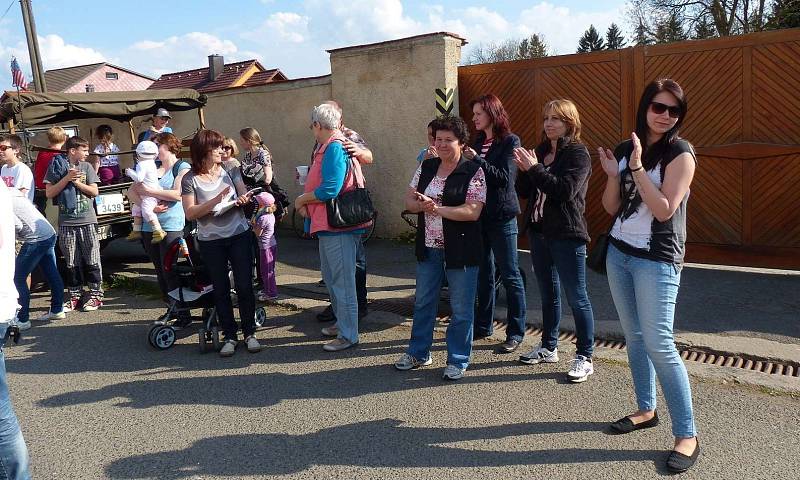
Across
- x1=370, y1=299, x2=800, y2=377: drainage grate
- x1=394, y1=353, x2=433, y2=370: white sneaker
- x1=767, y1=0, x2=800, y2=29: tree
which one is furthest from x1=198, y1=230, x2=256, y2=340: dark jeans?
x1=767, y1=0, x2=800, y2=29: tree

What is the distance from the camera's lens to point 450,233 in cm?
448

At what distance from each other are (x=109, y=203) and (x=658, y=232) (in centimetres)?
734

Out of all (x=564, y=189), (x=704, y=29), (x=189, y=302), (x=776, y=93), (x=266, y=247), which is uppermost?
(x=704, y=29)

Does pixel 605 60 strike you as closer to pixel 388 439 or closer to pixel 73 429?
pixel 388 439

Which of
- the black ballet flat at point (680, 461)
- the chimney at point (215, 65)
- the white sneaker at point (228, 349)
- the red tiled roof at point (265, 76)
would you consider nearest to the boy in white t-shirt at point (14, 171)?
the white sneaker at point (228, 349)

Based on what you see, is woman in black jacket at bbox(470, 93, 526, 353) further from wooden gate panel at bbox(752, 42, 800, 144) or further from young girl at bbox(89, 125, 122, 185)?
young girl at bbox(89, 125, 122, 185)

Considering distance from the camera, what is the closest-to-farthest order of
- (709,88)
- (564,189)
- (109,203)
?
(564,189)
(709,88)
(109,203)

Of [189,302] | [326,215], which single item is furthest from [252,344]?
[326,215]

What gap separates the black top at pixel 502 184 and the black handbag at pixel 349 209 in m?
0.95

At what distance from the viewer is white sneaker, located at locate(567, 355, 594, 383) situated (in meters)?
4.48

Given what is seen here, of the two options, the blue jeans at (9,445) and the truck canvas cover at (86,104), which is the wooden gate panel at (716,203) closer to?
the blue jeans at (9,445)

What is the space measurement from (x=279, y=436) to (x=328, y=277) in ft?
5.75

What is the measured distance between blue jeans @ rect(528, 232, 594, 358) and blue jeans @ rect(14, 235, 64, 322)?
14.7ft

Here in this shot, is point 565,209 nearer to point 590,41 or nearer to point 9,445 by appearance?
point 9,445
